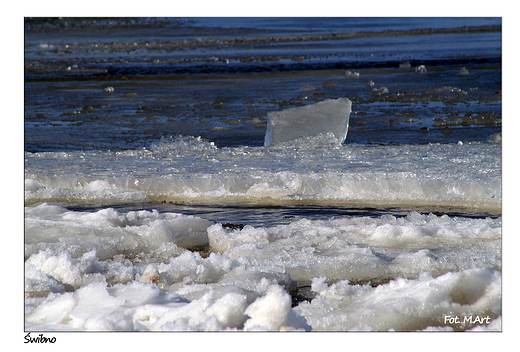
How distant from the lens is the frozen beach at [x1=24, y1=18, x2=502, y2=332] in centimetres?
228

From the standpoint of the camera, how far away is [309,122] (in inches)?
240

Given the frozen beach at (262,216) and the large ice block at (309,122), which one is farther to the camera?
the large ice block at (309,122)

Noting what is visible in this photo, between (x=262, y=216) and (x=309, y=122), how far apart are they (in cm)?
262

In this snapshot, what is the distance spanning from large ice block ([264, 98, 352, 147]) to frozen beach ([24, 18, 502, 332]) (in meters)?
0.12

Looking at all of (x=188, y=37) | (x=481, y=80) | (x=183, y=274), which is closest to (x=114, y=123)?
(x=183, y=274)

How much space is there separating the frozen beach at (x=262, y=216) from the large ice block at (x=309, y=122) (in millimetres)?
120

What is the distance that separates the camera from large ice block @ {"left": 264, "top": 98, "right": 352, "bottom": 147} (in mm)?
5852

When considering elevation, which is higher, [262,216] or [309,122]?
[309,122]

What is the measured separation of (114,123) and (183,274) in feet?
17.2

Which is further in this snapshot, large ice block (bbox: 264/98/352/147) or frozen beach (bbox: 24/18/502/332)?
large ice block (bbox: 264/98/352/147)

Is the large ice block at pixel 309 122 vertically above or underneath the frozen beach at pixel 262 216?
above

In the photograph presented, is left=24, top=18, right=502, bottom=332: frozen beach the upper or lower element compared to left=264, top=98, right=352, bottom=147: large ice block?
lower

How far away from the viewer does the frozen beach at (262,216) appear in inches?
89.9

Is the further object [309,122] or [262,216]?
[309,122]
